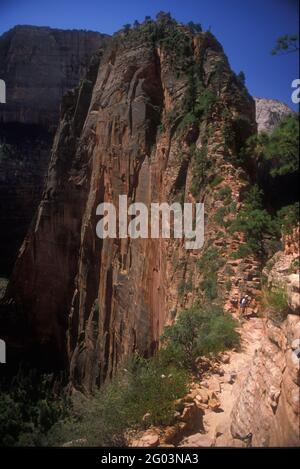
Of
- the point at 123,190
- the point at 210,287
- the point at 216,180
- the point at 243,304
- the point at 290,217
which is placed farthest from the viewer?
the point at 123,190

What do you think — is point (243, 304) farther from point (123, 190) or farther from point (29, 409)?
point (29, 409)

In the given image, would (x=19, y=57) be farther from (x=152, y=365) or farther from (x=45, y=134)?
(x=152, y=365)

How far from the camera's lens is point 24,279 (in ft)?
82.3

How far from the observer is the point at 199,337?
742 cm

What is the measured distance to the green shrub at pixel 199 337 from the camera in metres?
7.09

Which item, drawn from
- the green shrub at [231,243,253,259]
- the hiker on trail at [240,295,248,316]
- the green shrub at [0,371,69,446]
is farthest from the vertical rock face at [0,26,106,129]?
the hiker on trail at [240,295,248,316]

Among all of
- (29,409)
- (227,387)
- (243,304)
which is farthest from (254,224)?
(29,409)

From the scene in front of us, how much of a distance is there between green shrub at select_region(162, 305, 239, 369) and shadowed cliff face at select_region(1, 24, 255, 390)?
6.75 feet

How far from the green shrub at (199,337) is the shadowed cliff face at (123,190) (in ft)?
6.75

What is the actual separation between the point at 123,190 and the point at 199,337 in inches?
390

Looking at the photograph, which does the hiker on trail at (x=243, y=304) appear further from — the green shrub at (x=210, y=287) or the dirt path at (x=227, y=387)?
the green shrub at (x=210, y=287)

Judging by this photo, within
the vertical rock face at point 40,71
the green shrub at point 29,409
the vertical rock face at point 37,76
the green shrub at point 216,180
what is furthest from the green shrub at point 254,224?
the vertical rock face at point 40,71

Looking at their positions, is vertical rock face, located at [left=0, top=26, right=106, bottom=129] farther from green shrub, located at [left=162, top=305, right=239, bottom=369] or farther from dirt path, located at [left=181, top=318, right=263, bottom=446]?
dirt path, located at [left=181, top=318, right=263, bottom=446]
